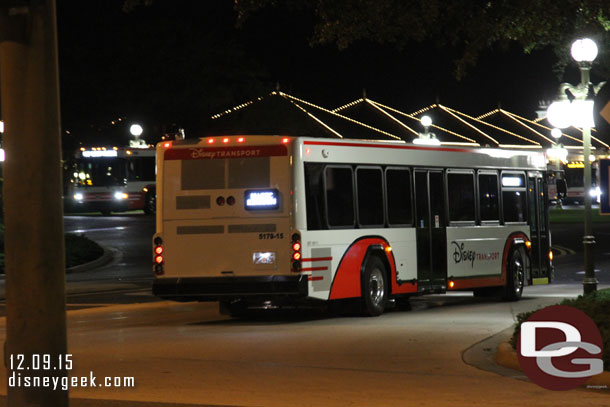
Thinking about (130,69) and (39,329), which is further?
(130,69)

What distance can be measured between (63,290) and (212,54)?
57.4 metres

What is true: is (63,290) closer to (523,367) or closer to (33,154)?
(33,154)

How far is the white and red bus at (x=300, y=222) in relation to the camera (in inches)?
696

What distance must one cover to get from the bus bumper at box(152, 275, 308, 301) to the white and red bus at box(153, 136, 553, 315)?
15 mm

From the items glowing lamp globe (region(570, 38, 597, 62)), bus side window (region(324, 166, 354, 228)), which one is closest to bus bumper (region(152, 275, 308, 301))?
bus side window (region(324, 166, 354, 228))

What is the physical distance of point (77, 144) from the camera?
59.4 m

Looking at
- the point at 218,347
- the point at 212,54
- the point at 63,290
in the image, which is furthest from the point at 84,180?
the point at 63,290

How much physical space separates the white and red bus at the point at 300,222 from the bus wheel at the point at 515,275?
1.72 m

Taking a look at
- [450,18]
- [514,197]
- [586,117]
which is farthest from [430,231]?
[450,18]

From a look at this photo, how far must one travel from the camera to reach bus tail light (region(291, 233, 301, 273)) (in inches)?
688

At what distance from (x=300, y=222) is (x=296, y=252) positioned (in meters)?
0.47

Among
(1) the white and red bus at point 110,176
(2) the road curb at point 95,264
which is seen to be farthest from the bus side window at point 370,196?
(1) the white and red bus at point 110,176

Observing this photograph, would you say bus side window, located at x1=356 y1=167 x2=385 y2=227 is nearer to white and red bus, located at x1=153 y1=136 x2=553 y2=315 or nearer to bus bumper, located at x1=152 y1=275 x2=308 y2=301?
white and red bus, located at x1=153 y1=136 x2=553 y2=315

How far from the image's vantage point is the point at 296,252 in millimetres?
17516
